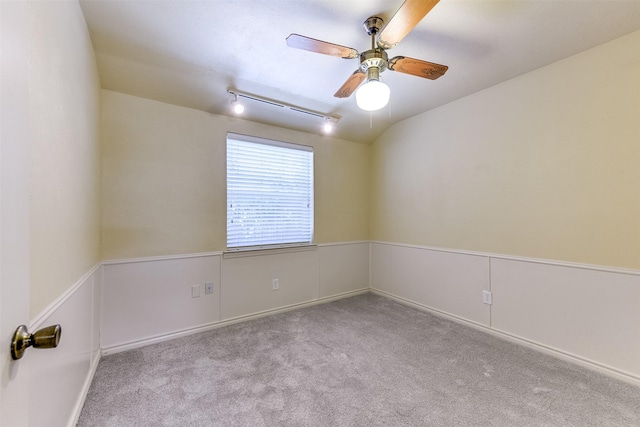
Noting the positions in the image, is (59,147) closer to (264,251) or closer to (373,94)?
(373,94)

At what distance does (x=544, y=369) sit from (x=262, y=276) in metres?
2.70

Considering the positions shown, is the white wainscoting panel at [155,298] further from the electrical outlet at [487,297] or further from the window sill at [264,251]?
the electrical outlet at [487,297]

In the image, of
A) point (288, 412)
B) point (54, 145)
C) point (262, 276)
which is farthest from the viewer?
point (262, 276)

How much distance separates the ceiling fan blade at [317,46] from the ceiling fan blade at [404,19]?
213mm

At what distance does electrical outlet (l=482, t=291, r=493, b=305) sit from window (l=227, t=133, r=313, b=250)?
81.0 inches

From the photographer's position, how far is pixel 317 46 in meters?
1.66

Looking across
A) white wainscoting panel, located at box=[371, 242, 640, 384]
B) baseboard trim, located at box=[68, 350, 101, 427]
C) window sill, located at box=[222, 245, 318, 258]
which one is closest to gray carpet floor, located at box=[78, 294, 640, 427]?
baseboard trim, located at box=[68, 350, 101, 427]

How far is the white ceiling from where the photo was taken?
175cm

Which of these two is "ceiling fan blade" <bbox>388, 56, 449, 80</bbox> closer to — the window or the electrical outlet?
the window

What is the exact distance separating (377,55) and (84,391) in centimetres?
293

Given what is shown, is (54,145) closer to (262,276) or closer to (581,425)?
(262,276)

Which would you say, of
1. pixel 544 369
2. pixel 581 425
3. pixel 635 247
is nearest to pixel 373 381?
pixel 581 425

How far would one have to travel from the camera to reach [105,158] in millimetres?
2381

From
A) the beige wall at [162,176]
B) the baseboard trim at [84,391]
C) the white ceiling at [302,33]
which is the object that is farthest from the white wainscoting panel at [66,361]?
the white ceiling at [302,33]
